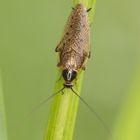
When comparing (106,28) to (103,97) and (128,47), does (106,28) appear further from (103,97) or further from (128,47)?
(103,97)

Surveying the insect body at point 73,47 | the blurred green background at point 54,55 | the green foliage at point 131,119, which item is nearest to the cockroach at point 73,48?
the insect body at point 73,47

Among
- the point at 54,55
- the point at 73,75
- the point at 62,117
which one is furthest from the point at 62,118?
the point at 54,55

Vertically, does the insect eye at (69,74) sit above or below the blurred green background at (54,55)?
below

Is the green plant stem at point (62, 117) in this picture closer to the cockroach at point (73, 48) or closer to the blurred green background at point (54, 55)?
the cockroach at point (73, 48)

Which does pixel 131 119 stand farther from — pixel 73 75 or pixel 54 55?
pixel 54 55

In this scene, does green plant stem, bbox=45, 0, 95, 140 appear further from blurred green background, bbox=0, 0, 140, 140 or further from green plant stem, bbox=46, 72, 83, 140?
blurred green background, bbox=0, 0, 140, 140

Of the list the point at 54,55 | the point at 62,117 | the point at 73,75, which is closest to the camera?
the point at 62,117

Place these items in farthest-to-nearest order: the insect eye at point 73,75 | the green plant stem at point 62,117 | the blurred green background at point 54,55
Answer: the blurred green background at point 54,55 < the insect eye at point 73,75 < the green plant stem at point 62,117

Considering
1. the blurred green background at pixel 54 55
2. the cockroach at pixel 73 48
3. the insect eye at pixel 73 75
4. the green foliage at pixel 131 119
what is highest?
the blurred green background at pixel 54 55

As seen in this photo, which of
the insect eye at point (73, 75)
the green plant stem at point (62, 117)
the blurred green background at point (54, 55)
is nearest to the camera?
the green plant stem at point (62, 117)
